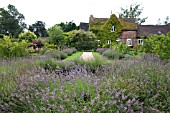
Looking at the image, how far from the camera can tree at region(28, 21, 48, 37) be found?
5709cm

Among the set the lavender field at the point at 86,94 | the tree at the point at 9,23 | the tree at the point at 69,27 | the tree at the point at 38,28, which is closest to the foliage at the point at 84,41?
the tree at the point at 69,27

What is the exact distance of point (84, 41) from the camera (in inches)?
1198

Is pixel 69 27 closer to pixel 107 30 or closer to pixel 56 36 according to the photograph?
pixel 107 30

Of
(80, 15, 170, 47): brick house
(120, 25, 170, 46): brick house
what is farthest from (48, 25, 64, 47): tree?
(120, 25, 170, 46): brick house

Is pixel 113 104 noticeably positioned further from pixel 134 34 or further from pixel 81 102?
pixel 134 34

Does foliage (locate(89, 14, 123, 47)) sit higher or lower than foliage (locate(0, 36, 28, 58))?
higher

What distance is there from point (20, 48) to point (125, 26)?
70.1 feet

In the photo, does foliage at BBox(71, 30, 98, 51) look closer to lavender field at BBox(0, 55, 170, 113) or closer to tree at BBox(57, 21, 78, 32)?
tree at BBox(57, 21, 78, 32)

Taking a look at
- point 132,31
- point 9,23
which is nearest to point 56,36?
point 132,31

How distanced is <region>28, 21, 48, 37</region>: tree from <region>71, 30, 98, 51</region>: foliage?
2764 centimetres

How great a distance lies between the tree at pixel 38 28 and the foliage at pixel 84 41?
2764 centimetres

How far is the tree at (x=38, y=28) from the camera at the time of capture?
5709 centimetres

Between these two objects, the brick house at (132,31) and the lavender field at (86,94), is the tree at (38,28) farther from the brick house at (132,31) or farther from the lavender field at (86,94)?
the lavender field at (86,94)

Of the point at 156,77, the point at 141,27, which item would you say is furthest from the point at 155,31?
the point at 156,77
